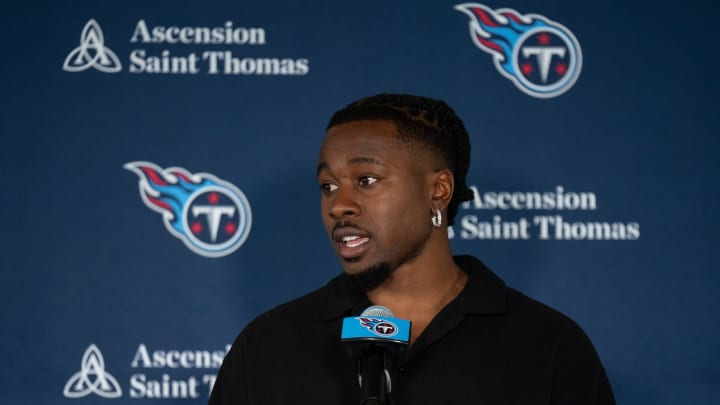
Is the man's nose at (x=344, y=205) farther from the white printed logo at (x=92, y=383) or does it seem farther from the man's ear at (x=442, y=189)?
the white printed logo at (x=92, y=383)

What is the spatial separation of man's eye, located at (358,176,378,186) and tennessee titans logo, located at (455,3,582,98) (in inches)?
36.7

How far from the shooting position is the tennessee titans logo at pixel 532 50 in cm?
229

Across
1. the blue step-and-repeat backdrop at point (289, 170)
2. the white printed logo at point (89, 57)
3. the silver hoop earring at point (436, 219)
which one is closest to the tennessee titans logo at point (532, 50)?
the blue step-and-repeat backdrop at point (289, 170)

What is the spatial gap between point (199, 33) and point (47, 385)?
0.92m

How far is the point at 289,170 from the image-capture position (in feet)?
7.41

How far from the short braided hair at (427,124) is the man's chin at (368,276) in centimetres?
21

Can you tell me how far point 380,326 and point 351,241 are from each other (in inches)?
14.3

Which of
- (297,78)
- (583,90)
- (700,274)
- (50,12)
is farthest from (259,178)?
(700,274)

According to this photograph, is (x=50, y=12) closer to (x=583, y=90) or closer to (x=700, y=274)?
(x=583, y=90)

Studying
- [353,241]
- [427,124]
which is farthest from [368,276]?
[427,124]

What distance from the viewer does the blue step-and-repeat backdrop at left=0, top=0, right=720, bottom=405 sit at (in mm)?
2191

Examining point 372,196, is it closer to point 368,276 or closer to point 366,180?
point 366,180

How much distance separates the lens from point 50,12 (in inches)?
89.8

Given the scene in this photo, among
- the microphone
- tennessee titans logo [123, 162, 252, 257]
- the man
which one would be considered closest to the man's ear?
the man
